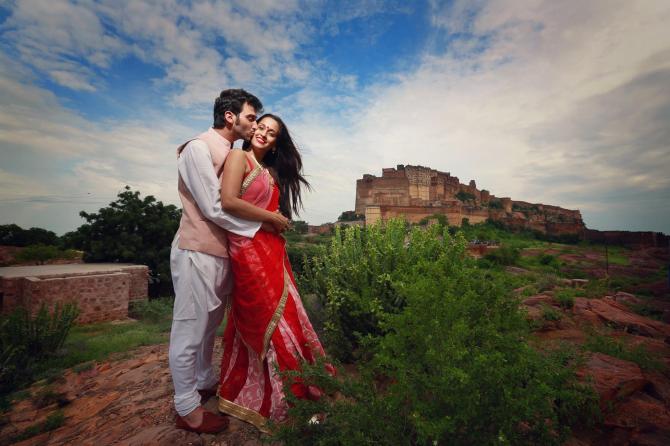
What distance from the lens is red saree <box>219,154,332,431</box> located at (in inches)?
75.0

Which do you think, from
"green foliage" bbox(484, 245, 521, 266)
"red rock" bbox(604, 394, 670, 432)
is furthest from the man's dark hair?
"green foliage" bbox(484, 245, 521, 266)

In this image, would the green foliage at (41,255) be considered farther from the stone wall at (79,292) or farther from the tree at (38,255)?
the stone wall at (79,292)

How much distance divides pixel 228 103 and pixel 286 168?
59cm

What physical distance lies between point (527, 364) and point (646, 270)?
20008 millimetres

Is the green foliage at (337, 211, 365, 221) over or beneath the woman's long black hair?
over

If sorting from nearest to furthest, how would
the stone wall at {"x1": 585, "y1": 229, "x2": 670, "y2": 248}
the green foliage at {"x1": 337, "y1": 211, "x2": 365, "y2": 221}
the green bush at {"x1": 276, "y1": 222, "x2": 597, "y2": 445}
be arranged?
the green bush at {"x1": 276, "y1": 222, "x2": 597, "y2": 445}, the stone wall at {"x1": 585, "y1": 229, "x2": 670, "y2": 248}, the green foliage at {"x1": 337, "y1": 211, "x2": 365, "y2": 221}

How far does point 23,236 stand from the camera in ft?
50.2

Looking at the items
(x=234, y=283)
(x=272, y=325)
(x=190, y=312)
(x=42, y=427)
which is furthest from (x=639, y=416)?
(x=42, y=427)

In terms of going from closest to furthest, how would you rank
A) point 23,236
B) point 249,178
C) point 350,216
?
1. point 249,178
2. point 23,236
3. point 350,216

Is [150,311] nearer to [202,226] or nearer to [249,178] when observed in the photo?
[202,226]

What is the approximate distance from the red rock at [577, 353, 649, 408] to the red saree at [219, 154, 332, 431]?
183cm

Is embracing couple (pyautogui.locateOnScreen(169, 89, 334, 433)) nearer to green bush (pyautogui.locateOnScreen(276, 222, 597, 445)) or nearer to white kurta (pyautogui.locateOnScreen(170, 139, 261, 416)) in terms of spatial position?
white kurta (pyautogui.locateOnScreen(170, 139, 261, 416))

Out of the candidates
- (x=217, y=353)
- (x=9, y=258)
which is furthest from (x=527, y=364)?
(x=9, y=258)

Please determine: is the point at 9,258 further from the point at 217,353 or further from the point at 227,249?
the point at 227,249
